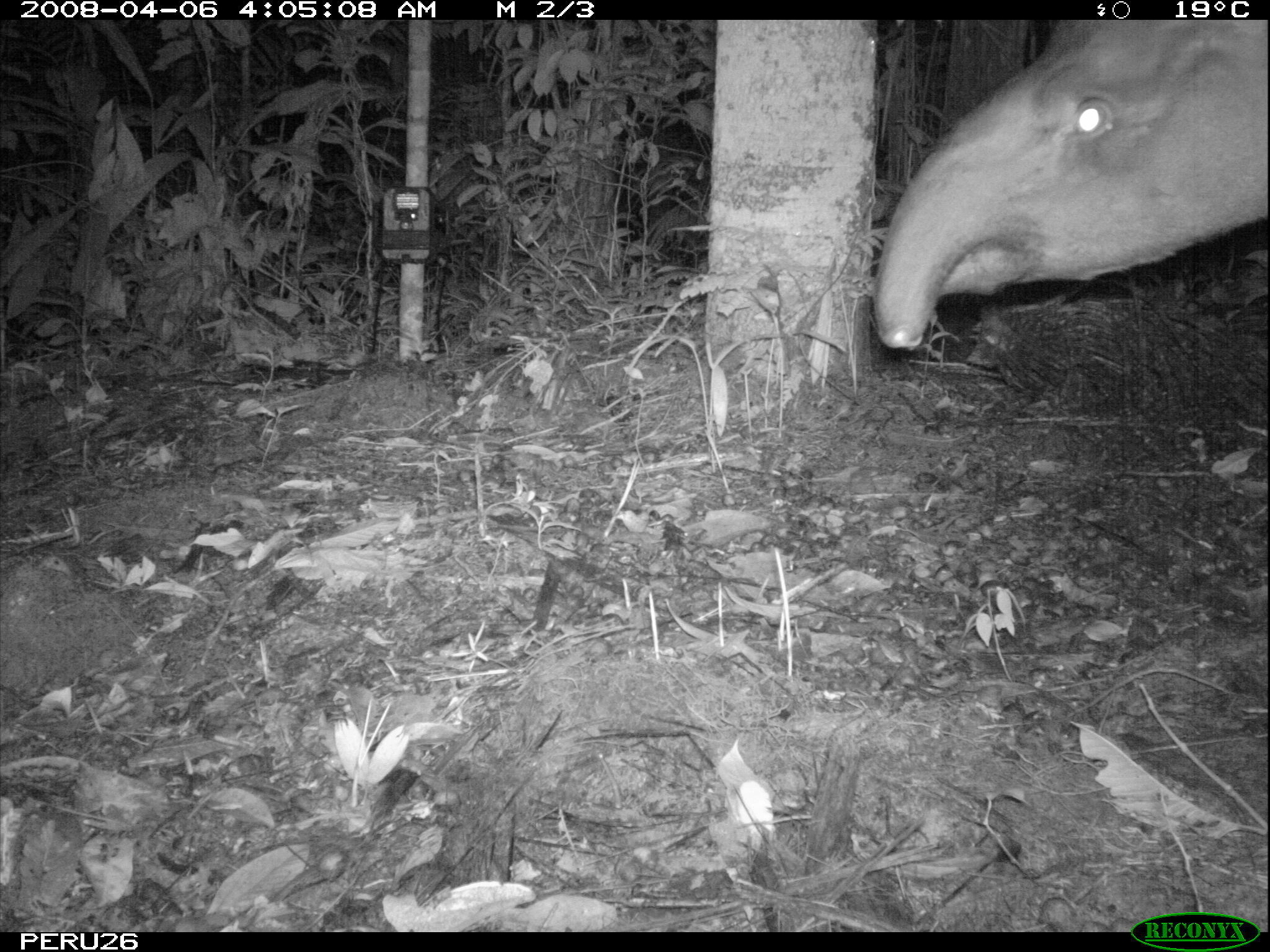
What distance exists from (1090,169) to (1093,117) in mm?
91

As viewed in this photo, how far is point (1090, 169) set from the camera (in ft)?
6.25

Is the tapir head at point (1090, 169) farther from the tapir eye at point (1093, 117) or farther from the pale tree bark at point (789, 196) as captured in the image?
the pale tree bark at point (789, 196)

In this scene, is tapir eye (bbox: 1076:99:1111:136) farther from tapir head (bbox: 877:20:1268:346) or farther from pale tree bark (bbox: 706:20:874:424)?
pale tree bark (bbox: 706:20:874:424)

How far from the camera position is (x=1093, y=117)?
73.1 inches

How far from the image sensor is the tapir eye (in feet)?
6.05

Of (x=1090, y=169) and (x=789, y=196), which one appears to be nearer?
(x=1090, y=169)

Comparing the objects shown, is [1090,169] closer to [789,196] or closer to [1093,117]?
[1093,117]

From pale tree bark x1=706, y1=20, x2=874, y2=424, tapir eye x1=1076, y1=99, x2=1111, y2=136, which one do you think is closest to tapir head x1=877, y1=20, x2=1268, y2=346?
tapir eye x1=1076, y1=99, x2=1111, y2=136

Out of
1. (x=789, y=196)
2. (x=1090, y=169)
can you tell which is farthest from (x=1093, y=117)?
(x=789, y=196)

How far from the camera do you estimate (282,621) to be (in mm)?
2592

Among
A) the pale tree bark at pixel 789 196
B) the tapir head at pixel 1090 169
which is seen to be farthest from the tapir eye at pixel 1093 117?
the pale tree bark at pixel 789 196

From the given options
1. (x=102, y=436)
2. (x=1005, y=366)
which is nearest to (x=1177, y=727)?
(x=1005, y=366)

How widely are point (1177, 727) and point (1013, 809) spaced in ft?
1.40
